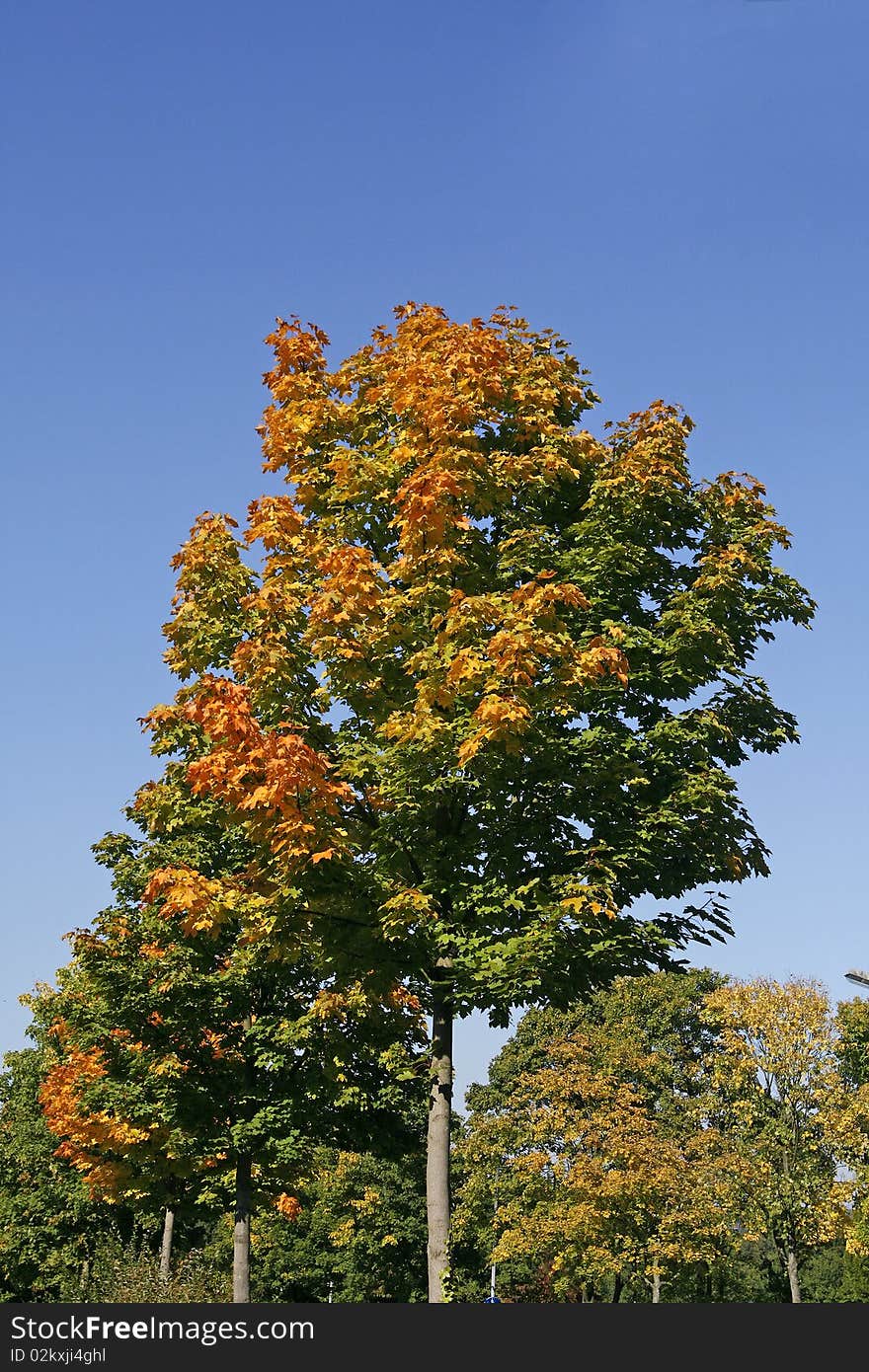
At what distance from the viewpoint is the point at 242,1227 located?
2738cm

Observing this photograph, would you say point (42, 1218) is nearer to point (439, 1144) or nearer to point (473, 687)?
point (439, 1144)

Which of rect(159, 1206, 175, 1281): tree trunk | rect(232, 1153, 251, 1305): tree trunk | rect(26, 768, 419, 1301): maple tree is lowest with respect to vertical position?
rect(159, 1206, 175, 1281): tree trunk

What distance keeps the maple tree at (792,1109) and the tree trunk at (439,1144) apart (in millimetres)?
29218

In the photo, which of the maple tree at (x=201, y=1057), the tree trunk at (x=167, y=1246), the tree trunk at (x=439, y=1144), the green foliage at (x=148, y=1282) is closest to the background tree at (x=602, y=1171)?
the tree trunk at (x=167, y=1246)

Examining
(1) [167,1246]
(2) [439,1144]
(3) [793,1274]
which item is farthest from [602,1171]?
Result: (2) [439,1144]

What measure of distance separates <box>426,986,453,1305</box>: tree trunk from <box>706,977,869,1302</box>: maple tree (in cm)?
2922

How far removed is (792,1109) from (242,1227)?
23.5 meters

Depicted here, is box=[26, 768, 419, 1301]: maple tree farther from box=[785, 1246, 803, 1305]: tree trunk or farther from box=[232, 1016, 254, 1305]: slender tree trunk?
box=[785, 1246, 803, 1305]: tree trunk

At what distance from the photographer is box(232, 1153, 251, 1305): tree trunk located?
2670 centimetres

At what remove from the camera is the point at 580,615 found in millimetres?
16594

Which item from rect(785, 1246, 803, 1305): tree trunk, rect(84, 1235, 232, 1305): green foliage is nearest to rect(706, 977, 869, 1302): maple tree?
rect(785, 1246, 803, 1305): tree trunk

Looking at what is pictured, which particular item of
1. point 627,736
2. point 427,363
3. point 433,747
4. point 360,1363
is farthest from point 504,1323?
point 427,363

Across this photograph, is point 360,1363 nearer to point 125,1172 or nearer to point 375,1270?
point 125,1172

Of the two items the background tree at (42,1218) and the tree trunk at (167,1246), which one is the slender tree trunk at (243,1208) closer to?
the tree trunk at (167,1246)
